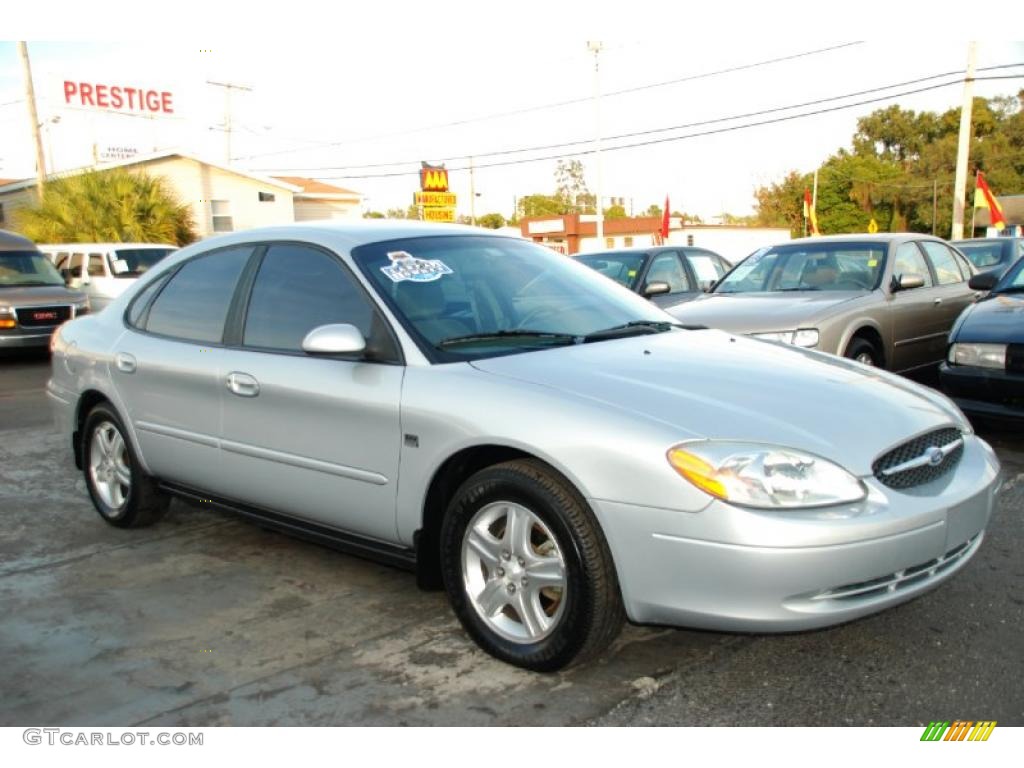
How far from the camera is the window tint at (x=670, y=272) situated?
10398 millimetres

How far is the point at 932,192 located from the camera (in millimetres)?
61969

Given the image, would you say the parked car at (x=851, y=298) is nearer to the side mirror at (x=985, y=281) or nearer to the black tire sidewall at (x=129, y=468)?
the side mirror at (x=985, y=281)

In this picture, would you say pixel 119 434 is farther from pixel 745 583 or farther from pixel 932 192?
pixel 932 192

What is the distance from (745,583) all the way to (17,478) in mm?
5276

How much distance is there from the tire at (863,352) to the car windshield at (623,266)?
10.5 ft

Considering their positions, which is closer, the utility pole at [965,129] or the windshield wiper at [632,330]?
the windshield wiper at [632,330]

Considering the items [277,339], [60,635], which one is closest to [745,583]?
[277,339]

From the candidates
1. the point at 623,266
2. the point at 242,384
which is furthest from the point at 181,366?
the point at 623,266

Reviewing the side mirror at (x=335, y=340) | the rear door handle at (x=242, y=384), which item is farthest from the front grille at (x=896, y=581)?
the rear door handle at (x=242, y=384)

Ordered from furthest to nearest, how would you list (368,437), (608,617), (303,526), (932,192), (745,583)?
(932,192) → (303,526) → (368,437) → (608,617) → (745,583)

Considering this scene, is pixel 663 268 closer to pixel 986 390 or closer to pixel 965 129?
pixel 986 390

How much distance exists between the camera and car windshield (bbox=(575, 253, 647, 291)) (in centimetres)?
1038

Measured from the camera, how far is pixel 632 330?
12.6 feet

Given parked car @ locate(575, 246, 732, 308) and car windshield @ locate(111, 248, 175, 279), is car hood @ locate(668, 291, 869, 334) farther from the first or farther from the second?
car windshield @ locate(111, 248, 175, 279)
